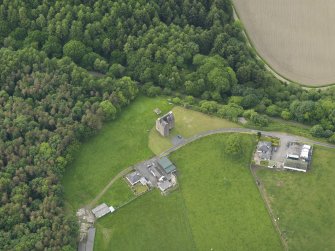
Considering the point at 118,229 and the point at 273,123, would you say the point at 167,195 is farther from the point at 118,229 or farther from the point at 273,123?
the point at 273,123

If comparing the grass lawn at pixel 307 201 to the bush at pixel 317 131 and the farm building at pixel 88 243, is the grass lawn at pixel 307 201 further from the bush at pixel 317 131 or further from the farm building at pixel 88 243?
the farm building at pixel 88 243

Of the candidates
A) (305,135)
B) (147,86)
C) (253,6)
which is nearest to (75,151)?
(147,86)

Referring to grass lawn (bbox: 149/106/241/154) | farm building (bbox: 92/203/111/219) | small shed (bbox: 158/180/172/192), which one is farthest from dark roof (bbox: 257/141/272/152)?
farm building (bbox: 92/203/111/219)

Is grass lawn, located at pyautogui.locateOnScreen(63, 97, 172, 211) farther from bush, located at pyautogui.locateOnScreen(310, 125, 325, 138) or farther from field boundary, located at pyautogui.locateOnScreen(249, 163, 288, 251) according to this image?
bush, located at pyautogui.locateOnScreen(310, 125, 325, 138)

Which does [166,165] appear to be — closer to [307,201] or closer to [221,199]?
[221,199]

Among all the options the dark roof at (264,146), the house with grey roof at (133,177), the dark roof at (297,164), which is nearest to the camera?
the house with grey roof at (133,177)

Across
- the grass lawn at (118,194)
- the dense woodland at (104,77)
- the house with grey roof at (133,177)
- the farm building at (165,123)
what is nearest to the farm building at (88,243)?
the dense woodland at (104,77)
